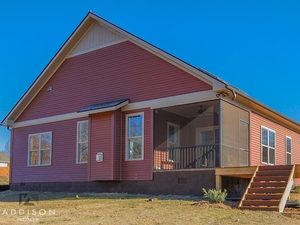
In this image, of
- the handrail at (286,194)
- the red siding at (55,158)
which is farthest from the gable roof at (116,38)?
the handrail at (286,194)

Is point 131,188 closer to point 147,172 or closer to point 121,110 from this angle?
point 147,172

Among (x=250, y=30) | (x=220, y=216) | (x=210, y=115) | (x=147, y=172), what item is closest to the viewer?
(x=220, y=216)

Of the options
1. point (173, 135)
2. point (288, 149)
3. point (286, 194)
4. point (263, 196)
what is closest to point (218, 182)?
point (263, 196)

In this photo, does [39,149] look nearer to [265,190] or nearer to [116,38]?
[116,38]

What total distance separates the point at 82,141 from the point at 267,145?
305 inches

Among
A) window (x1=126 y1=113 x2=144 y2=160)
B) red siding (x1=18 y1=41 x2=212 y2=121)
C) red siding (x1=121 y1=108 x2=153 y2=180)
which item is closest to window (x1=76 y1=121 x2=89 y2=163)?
red siding (x1=18 y1=41 x2=212 y2=121)

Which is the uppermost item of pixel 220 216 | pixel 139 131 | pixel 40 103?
pixel 40 103

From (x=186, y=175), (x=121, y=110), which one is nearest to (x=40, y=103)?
(x=121, y=110)

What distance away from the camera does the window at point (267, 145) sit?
1758 cm

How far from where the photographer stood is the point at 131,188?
15453 mm

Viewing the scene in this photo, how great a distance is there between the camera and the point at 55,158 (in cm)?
1844

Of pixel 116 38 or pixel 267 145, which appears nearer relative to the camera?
pixel 116 38

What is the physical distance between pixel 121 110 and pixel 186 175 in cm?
375

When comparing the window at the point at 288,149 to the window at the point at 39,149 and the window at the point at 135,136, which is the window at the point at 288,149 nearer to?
the window at the point at 135,136
